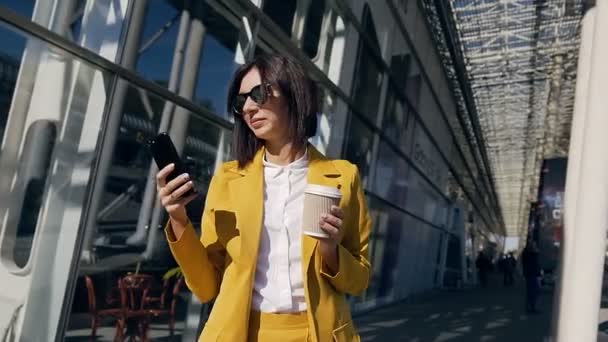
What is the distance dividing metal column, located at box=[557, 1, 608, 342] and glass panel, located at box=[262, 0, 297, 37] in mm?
3235

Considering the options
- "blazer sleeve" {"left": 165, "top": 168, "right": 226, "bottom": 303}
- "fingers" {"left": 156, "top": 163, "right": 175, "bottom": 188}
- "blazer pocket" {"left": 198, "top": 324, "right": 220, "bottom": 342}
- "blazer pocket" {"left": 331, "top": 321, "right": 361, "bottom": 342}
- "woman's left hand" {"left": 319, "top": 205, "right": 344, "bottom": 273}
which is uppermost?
"fingers" {"left": 156, "top": 163, "right": 175, "bottom": 188}

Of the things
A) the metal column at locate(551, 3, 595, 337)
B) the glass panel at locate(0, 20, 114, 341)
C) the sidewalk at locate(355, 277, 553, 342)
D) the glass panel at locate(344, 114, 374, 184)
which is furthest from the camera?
the glass panel at locate(344, 114, 374, 184)

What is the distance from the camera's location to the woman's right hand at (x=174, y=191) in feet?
4.28

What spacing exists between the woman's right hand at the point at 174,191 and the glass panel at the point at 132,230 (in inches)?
87.1

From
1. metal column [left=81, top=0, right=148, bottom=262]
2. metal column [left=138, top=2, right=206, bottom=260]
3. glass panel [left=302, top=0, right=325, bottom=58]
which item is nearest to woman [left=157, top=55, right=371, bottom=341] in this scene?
metal column [left=81, top=0, right=148, bottom=262]

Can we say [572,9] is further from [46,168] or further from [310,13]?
[46,168]

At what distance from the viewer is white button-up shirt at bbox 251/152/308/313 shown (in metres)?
1.37

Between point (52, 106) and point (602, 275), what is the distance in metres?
3.90

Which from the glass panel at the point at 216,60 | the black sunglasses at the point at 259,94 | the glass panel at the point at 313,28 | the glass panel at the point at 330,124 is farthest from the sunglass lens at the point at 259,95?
the glass panel at the point at 330,124

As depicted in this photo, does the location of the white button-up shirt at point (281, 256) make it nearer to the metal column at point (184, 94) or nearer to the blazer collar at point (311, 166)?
the blazer collar at point (311, 166)

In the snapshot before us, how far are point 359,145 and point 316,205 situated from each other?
8561 mm

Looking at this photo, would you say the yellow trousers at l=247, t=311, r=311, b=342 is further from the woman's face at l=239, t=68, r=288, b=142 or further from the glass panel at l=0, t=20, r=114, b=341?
the glass panel at l=0, t=20, r=114, b=341

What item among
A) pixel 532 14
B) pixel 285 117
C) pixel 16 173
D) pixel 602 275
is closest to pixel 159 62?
pixel 16 173

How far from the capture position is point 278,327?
1.35 meters
